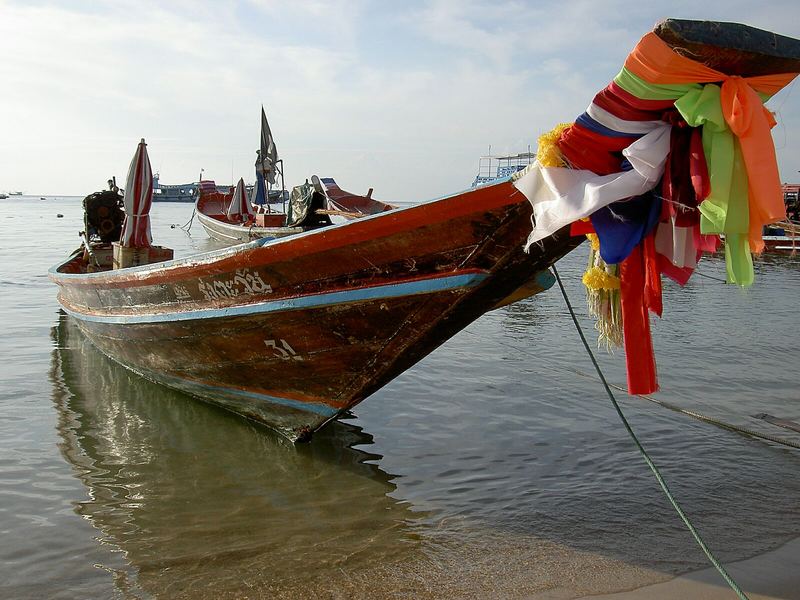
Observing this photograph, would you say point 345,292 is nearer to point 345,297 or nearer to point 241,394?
point 345,297

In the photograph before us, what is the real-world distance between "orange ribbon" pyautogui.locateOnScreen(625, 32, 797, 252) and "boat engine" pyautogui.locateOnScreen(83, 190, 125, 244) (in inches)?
371

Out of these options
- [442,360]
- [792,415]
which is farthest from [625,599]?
[442,360]

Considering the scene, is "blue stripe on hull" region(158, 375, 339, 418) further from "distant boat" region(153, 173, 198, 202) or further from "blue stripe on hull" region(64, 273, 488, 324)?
"distant boat" region(153, 173, 198, 202)

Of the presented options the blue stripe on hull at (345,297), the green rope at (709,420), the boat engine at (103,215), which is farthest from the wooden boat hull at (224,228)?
the blue stripe on hull at (345,297)

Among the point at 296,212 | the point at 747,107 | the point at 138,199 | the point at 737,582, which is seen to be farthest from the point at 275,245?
the point at 296,212

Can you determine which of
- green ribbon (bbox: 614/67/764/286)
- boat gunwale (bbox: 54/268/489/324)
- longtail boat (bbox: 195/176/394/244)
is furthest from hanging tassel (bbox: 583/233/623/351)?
longtail boat (bbox: 195/176/394/244)

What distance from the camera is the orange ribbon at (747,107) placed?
2393 mm

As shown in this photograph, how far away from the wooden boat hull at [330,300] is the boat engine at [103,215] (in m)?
4.75

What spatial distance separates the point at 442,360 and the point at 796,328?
6665 millimetres

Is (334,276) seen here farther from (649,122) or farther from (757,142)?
(757,142)

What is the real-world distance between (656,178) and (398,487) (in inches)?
112

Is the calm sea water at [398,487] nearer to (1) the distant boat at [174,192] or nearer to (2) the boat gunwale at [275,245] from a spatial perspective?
(2) the boat gunwale at [275,245]

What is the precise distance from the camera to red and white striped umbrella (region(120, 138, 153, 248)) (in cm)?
778

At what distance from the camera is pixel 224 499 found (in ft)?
14.7
